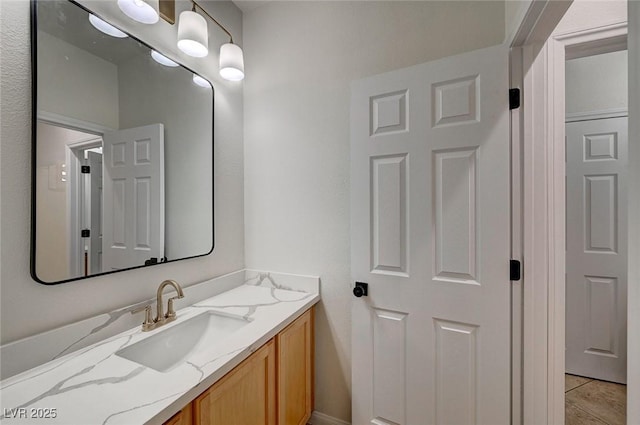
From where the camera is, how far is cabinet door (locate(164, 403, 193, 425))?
0.75m

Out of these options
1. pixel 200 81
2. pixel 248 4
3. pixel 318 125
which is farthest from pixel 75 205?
pixel 248 4

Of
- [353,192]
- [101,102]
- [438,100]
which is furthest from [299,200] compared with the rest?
[101,102]

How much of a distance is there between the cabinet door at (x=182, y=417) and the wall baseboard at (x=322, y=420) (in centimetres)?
108

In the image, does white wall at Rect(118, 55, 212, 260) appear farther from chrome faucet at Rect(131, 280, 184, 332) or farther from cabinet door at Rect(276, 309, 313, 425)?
cabinet door at Rect(276, 309, 313, 425)

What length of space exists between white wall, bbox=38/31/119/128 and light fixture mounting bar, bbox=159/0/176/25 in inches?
15.6

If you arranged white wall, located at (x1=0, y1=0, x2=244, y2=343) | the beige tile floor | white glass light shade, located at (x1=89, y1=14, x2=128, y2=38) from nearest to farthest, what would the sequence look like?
white wall, located at (x1=0, y1=0, x2=244, y2=343)
white glass light shade, located at (x1=89, y1=14, x2=128, y2=38)
the beige tile floor

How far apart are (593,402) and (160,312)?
2801mm

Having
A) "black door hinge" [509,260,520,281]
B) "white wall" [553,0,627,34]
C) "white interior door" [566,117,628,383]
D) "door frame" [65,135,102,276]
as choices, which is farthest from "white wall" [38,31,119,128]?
"white interior door" [566,117,628,383]

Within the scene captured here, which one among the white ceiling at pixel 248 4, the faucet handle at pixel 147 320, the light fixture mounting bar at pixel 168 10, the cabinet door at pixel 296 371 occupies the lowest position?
the cabinet door at pixel 296 371

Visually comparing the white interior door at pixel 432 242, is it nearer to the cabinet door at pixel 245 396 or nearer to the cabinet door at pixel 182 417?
the cabinet door at pixel 245 396

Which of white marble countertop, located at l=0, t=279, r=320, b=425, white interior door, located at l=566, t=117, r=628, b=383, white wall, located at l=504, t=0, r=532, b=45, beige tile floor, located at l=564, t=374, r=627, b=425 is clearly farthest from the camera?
white interior door, located at l=566, t=117, r=628, b=383

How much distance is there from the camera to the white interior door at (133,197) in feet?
3.69

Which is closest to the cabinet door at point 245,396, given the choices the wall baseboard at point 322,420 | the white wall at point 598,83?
the wall baseboard at point 322,420

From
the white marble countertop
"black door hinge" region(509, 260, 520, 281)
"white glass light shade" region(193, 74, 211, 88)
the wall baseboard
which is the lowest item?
the wall baseboard
